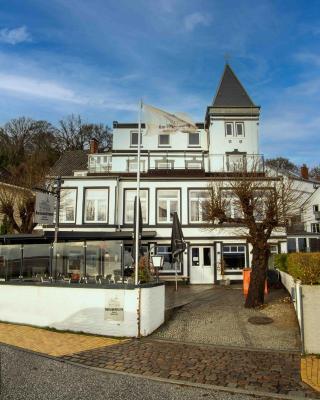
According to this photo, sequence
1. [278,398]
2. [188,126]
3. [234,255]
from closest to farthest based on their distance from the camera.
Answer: [278,398] → [188,126] → [234,255]

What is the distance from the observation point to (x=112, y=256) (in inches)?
443

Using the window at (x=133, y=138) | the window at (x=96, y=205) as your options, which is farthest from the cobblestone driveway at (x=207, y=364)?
the window at (x=133, y=138)

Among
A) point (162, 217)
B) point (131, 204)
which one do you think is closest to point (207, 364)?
point (162, 217)

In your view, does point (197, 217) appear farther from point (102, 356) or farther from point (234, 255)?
point (102, 356)

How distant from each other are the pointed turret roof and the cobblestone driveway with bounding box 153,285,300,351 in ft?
73.2

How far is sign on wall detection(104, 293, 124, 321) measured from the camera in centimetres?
981

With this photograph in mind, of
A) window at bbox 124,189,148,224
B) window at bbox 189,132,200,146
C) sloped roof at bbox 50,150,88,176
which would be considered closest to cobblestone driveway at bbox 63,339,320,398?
window at bbox 124,189,148,224

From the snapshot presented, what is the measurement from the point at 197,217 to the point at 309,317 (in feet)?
52.8

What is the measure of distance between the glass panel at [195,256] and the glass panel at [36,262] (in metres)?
13.0

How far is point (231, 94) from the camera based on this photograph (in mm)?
33844

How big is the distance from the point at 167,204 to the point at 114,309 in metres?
14.7

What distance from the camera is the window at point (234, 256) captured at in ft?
77.5

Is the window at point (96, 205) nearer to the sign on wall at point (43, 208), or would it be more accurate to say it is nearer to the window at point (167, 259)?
the window at point (167, 259)

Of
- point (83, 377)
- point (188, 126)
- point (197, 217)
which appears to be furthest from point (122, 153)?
point (83, 377)
